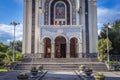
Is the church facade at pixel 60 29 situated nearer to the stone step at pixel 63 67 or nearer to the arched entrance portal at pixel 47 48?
the arched entrance portal at pixel 47 48

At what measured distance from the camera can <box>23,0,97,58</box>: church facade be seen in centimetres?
4062

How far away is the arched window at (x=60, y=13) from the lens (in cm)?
4319

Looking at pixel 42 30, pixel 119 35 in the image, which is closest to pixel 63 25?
pixel 42 30

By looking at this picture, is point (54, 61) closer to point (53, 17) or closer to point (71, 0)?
point (53, 17)

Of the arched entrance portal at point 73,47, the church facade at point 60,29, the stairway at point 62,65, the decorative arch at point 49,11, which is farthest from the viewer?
the decorative arch at point 49,11

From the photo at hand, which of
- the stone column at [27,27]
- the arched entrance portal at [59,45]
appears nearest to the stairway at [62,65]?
the stone column at [27,27]

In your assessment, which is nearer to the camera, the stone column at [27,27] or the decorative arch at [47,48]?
the stone column at [27,27]

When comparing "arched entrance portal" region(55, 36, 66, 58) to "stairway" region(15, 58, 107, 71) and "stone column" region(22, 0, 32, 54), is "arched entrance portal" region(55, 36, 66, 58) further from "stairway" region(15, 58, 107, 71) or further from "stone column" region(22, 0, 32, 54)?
"stairway" region(15, 58, 107, 71)

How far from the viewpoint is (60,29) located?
134ft

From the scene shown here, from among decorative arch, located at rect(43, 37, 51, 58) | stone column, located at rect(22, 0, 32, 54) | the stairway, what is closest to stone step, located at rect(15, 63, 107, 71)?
the stairway

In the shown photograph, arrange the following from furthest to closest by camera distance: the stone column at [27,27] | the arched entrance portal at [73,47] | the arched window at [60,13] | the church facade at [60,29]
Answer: the arched window at [60,13] < the arched entrance portal at [73,47] < the stone column at [27,27] < the church facade at [60,29]

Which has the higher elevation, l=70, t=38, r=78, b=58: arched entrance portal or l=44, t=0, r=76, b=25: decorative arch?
l=44, t=0, r=76, b=25: decorative arch

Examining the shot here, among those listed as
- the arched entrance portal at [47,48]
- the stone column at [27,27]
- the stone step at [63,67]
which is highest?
the stone column at [27,27]

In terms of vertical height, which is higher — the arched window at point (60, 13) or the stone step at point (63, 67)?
the arched window at point (60, 13)
